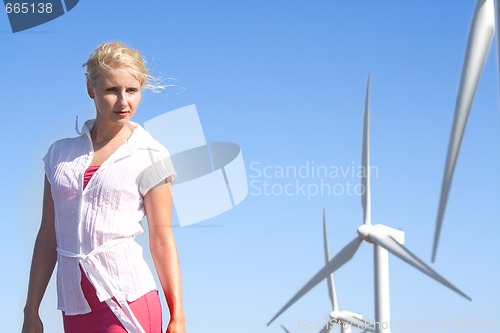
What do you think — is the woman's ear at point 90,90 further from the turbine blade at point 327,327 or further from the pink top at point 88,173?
the turbine blade at point 327,327

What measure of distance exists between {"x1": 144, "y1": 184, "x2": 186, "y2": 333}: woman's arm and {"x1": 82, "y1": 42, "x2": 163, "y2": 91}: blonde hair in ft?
1.99

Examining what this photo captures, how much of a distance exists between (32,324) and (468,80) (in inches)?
186

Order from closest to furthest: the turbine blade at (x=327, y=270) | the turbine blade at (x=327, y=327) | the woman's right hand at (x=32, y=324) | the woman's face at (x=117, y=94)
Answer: the woman's face at (x=117, y=94) < the woman's right hand at (x=32, y=324) < the turbine blade at (x=327, y=270) < the turbine blade at (x=327, y=327)

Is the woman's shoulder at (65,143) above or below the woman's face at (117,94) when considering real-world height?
below

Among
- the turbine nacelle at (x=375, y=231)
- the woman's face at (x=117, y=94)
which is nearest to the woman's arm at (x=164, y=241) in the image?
the woman's face at (x=117, y=94)

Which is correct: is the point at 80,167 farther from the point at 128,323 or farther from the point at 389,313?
the point at 389,313

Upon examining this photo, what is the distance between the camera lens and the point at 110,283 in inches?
155

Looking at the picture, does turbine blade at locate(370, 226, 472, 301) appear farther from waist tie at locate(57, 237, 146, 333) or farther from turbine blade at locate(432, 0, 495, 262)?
waist tie at locate(57, 237, 146, 333)

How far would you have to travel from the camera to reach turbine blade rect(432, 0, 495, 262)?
20.9ft

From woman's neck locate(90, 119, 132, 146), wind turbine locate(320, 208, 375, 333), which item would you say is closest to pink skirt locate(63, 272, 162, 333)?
woman's neck locate(90, 119, 132, 146)

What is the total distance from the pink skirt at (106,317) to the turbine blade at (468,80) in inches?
91.6

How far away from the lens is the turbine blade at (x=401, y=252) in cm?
1425

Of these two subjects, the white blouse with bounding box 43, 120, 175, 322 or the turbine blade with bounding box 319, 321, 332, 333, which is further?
the turbine blade with bounding box 319, 321, 332, 333

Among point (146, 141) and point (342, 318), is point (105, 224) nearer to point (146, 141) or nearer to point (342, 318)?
point (146, 141)
